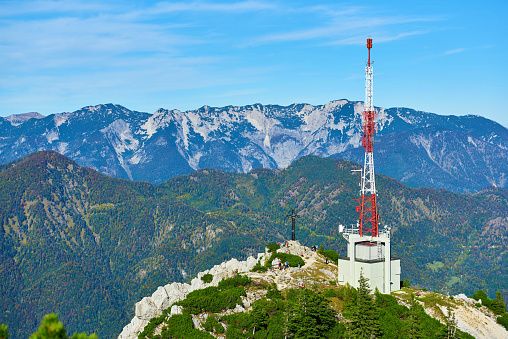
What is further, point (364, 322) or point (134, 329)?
point (134, 329)

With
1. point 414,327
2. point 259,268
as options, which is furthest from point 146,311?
point 414,327

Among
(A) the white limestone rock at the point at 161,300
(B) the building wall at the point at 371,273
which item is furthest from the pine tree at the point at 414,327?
(A) the white limestone rock at the point at 161,300

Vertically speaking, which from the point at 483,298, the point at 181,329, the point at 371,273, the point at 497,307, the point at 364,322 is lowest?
the point at 497,307

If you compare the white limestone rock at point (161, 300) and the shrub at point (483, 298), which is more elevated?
the white limestone rock at point (161, 300)

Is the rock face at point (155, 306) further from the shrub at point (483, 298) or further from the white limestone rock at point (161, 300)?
the shrub at point (483, 298)

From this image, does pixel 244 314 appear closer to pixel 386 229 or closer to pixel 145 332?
pixel 145 332

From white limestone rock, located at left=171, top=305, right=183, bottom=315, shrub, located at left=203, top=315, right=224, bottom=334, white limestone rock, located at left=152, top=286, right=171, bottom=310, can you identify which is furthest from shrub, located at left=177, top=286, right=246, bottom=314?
white limestone rock, located at left=152, top=286, right=171, bottom=310

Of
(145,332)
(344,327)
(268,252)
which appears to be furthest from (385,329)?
(268,252)

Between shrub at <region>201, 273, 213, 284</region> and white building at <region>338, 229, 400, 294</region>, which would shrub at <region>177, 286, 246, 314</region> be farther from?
white building at <region>338, 229, 400, 294</region>

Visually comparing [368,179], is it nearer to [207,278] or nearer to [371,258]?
[371,258]

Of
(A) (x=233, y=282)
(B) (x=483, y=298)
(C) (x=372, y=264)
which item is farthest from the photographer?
(B) (x=483, y=298)

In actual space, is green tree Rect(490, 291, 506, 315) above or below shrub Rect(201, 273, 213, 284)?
below

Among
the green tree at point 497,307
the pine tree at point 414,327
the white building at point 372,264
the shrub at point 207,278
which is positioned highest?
the white building at point 372,264

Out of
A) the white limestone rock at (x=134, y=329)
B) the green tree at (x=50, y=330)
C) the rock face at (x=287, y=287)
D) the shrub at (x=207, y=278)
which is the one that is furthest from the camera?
the shrub at (x=207, y=278)
